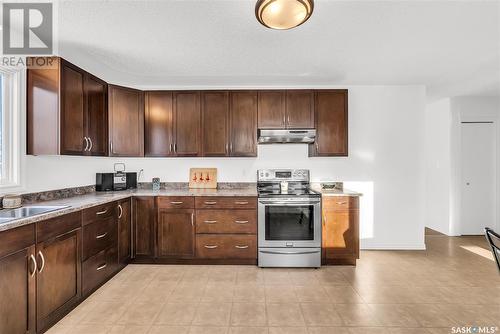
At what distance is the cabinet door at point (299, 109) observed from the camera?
3693 millimetres

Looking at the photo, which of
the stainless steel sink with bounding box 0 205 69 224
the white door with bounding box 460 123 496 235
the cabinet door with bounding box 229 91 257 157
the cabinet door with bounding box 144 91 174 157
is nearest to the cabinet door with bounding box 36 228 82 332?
the stainless steel sink with bounding box 0 205 69 224

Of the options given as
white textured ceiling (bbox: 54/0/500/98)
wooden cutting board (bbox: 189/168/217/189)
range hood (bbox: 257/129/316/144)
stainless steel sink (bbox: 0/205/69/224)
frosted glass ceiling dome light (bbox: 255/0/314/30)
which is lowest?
stainless steel sink (bbox: 0/205/69/224)

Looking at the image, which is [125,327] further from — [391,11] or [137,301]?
[391,11]

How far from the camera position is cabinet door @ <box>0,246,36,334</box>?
1.67 metres

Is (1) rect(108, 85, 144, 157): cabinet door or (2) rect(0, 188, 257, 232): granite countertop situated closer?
(2) rect(0, 188, 257, 232): granite countertop

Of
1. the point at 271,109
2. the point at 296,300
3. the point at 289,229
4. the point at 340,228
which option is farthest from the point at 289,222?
the point at 271,109

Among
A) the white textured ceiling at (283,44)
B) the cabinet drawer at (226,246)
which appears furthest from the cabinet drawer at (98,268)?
the white textured ceiling at (283,44)

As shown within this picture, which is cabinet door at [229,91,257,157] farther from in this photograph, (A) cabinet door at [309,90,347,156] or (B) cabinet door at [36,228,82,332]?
(B) cabinet door at [36,228,82,332]

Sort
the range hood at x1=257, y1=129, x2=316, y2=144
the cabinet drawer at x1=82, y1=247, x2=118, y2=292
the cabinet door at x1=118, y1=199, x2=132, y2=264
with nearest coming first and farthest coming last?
the cabinet drawer at x1=82, y1=247, x2=118, y2=292 → the cabinet door at x1=118, y1=199, x2=132, y2=264 → the range hood at x1=257, y1=129, x2=316, y2=144

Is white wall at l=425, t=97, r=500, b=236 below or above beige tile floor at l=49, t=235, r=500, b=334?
above

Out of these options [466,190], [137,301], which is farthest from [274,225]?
[466,190]

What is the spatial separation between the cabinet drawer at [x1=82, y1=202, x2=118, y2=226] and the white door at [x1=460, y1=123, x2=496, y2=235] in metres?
5.56

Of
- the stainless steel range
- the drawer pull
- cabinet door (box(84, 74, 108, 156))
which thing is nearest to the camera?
the drawer pull

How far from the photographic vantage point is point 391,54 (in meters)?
2.85
